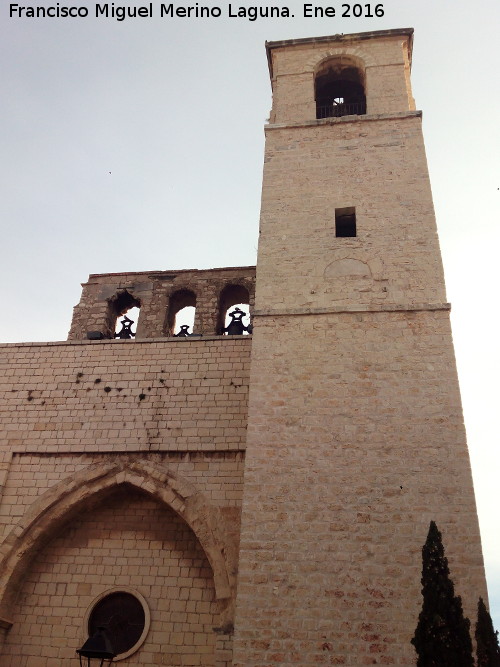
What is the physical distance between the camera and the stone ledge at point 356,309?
7.82 m

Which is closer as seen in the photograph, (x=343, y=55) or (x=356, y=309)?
(x=356, y=309)

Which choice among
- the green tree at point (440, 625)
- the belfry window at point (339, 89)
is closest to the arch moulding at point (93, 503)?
the green tree at point (440, 625)

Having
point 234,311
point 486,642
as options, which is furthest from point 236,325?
point 486,642

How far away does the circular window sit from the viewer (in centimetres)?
764

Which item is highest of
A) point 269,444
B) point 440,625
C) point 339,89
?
point 339,89

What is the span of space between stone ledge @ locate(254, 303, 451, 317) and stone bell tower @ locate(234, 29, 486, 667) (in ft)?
0.06

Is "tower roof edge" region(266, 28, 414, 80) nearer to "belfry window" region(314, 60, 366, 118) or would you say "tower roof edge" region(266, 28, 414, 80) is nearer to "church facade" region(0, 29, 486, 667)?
A: "belfry window" region(314, 60, 366, 118)

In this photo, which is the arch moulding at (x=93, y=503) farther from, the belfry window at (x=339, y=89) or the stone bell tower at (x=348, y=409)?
the belfry window at (x=339, y=89)

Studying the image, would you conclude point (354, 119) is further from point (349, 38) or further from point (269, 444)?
point (269, 444)

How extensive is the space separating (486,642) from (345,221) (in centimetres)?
603

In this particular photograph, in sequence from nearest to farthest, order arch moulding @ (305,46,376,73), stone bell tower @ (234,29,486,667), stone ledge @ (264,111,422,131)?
stone bell tower @ (234,29,486,667)
stone ledge @ (264,111,422,131)
arch moulding @ (305,46,376,73)

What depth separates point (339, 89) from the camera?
1216 cm

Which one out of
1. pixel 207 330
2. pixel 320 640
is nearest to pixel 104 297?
pixel 207 330

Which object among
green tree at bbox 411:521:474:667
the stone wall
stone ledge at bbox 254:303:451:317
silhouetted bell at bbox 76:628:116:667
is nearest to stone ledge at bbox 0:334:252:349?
the stone wall
